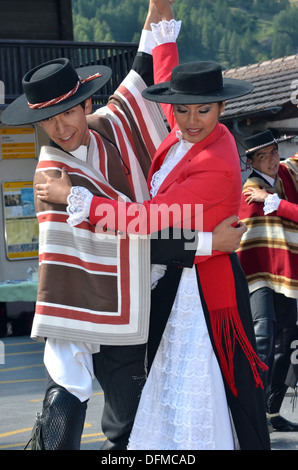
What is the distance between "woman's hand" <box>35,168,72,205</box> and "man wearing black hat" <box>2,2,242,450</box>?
1.7 inches

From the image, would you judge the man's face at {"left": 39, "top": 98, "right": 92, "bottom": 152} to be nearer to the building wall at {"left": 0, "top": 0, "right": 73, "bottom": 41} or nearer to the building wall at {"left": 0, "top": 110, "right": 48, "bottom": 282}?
the building wall at {"left": 0, "top": 110, "right": 48, "bottom": 282}

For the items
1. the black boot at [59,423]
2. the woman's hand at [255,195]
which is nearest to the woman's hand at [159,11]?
the black boot at [59,423]

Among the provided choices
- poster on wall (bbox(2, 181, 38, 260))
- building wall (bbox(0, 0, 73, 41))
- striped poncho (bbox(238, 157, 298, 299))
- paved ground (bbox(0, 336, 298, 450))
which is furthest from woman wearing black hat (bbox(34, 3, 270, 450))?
building wall (bbox(0, 0, 73, 41))

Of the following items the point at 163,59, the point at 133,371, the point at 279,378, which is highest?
the point at 163,59

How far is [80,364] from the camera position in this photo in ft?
10.6

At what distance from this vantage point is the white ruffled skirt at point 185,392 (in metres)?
3.26

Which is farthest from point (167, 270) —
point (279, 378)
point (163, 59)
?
point (279, 378)

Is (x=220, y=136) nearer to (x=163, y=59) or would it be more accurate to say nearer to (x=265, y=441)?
(x=163, y=59)

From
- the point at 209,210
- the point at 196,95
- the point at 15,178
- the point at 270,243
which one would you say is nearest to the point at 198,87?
the point at 196,95

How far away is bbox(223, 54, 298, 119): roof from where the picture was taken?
39.5ft

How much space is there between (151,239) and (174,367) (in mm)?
504

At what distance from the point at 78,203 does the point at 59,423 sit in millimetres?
805

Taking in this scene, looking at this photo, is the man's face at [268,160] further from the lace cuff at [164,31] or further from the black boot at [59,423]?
the black boot at [59,423]

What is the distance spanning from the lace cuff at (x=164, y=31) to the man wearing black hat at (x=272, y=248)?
2104mm
